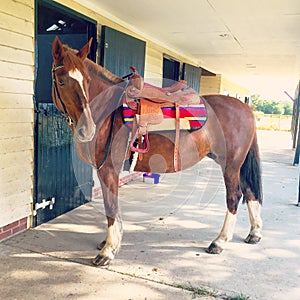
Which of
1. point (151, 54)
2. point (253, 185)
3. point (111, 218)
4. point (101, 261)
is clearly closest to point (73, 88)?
point (111, 218)

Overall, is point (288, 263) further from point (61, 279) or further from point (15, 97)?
point (15, 97)

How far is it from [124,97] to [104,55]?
4.81 feet

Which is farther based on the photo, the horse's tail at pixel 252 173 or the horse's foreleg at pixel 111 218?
the horse's tail at pixel 252 173

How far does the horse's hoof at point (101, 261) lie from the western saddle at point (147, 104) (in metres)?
0.81

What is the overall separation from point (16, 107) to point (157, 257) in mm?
1657

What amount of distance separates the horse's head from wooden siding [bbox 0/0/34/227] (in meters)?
0.65

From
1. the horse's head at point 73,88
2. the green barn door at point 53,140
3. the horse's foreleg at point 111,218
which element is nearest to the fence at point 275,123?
the green barn door at point 53,140

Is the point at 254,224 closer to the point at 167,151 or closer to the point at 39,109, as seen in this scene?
the point at 167,151

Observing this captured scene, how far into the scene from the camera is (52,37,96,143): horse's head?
6.82 ft

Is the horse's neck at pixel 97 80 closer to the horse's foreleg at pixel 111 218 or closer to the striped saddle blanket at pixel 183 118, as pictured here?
the striped saddle blanket at pixel 183 118

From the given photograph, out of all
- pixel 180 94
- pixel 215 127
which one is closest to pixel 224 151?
pixel 215 127

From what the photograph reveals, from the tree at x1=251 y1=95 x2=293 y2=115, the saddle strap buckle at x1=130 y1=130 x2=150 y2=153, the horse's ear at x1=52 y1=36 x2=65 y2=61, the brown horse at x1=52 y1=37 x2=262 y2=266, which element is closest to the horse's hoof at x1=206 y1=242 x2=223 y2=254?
the brown horse at x1=52 y1=37 x2=262 y2=266

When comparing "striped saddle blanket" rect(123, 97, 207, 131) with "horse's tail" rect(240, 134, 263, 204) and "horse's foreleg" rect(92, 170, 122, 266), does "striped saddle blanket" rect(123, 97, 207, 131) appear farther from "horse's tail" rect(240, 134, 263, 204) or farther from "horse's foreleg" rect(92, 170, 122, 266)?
"horse's tail" rect(240, 134, 263, 204)

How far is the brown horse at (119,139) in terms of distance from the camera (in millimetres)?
2154
